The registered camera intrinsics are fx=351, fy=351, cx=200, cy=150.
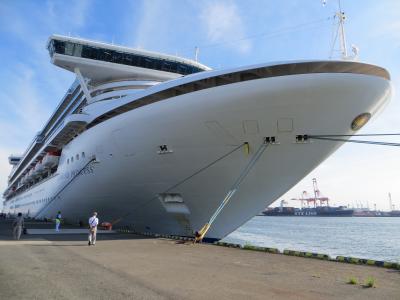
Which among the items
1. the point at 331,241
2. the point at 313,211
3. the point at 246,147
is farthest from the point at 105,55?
the point at 313,211

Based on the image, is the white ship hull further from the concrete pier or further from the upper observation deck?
the upper observation deck

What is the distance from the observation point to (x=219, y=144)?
12.2 metres

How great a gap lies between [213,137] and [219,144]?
1.10ft

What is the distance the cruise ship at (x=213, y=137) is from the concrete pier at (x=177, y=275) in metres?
3.55

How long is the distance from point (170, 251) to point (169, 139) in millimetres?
4322

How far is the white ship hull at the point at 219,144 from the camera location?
10.8 metres

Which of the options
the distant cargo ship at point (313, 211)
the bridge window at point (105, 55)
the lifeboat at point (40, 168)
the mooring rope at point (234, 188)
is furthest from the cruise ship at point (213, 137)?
the distant cargo ship at point (313, 211)

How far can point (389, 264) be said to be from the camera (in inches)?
322

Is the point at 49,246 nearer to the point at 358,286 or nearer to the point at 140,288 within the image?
the point at 140,288

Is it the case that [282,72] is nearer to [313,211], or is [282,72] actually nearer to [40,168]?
[40,168]

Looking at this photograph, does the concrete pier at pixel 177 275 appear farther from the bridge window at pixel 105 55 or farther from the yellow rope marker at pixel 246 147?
the bridge window at pixel 105 55

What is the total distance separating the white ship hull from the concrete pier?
3.51m

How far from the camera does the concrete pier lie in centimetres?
542

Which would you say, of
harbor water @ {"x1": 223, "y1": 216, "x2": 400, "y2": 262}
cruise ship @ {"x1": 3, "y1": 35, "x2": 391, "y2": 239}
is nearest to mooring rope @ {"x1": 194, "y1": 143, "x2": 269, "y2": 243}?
cruise ship @ {"x1": 3, "y1": 35, "x2": 391, "y2": 239}
